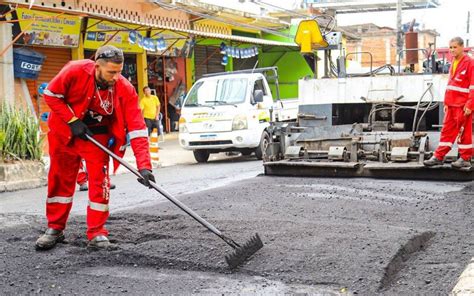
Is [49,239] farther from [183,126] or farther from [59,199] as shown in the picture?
[183,126]

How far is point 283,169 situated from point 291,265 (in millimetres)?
4949

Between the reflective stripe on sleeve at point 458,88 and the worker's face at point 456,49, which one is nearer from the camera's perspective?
the reflective stripe on sleeve at point 458,88

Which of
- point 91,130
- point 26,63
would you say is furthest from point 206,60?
point 91,130

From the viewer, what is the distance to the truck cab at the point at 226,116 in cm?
1335

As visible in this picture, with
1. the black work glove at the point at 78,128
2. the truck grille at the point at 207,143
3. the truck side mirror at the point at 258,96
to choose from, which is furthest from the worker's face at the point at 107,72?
the truck side mirror at the point at 258,96

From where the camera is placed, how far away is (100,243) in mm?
5105

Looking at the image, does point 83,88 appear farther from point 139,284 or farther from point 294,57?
point 294,57

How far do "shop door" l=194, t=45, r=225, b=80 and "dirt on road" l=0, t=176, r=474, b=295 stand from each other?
1682 centimetres

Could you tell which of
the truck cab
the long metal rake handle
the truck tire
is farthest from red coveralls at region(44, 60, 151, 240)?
the truck tire

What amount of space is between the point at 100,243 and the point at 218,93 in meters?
8.97

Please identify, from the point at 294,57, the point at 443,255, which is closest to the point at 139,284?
the point at 443,255

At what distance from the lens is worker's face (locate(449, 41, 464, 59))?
28.1 feet

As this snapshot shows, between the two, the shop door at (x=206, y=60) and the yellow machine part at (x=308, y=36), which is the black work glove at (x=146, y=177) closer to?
the yellow machine part at (x=308, y=36)

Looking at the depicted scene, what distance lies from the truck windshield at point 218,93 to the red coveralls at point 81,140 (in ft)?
27.0
